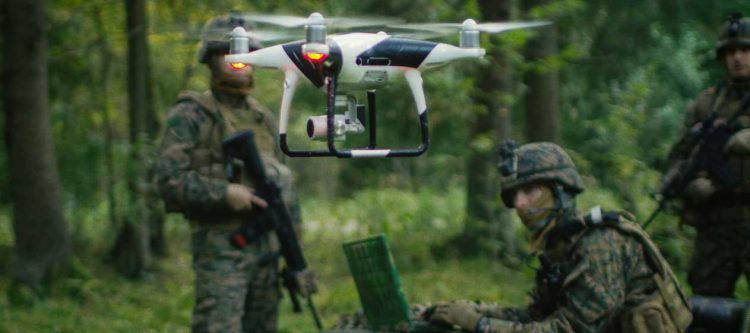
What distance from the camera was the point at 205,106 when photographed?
6.10m

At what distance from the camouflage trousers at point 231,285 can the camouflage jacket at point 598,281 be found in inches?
64.5

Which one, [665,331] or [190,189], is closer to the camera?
[665,331]

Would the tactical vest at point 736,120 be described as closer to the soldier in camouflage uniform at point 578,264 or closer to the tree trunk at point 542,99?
the soldier in camouflage uniform at point 578,264

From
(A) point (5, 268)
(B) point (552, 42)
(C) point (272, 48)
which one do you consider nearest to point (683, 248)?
(B) point (552, 42)

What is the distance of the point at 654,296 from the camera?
4.61 metres

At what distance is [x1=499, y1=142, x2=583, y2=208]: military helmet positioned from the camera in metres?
4.72

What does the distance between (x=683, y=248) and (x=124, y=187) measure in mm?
5368

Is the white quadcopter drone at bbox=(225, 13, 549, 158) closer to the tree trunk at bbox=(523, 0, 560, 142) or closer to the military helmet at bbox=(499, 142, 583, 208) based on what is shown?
the military helmet at bbox=(499, 142, 583, 208)

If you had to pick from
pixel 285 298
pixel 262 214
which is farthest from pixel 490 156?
pixel 262 214

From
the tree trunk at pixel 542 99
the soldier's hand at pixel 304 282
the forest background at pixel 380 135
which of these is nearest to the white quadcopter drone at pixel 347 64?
the soldier's hand at pixel 304 282

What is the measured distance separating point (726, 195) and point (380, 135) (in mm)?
6143

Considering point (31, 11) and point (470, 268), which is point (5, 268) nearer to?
point (31, 11)

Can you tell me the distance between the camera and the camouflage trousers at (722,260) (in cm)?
651

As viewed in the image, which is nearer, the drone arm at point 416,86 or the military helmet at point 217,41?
the drone arm at point 416,86
